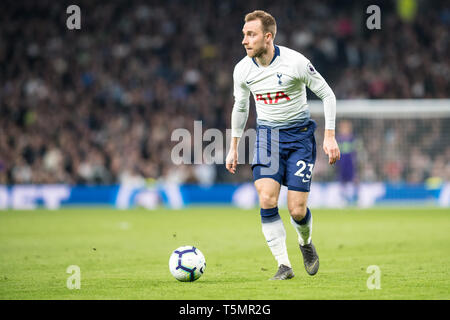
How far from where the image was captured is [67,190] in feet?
71.8

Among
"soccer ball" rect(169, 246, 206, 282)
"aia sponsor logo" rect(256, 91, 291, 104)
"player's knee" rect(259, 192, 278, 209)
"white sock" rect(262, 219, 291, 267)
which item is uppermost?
"aia sponsor logo" rect(256, 91, 291, 104)

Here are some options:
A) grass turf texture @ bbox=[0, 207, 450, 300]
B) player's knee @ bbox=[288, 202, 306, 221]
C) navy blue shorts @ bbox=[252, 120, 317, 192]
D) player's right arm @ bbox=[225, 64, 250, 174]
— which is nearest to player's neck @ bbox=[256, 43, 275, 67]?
player's right arm @ bbox=[225, 64, 250, 174]

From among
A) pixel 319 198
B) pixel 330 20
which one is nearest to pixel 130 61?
pixel 330 20

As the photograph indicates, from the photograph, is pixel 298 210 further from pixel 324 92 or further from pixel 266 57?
pixel 266 57

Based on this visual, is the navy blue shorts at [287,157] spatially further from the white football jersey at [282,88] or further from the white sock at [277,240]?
the white sock at [277,240]

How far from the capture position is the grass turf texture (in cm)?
652

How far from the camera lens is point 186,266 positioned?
7152 mm

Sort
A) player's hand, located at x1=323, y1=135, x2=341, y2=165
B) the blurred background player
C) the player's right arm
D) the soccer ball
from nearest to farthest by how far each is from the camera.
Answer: player's hand, located at x1=323, y1=135, x2=341, y2=165 < the soccer ball < the player's right arm < the blurred background player

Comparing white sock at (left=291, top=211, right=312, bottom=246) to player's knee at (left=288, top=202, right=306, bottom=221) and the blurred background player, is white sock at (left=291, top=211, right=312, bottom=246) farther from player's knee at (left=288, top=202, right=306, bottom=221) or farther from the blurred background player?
the blurred background player

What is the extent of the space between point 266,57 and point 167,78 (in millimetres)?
18593

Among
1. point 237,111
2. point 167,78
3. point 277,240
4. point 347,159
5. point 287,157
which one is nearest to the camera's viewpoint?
point 277,240

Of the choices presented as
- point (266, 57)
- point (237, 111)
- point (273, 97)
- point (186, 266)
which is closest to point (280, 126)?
point (273, 97)
